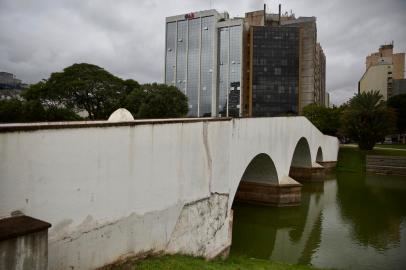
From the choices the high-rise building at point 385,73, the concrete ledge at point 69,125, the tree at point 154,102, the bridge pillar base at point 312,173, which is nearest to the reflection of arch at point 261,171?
the concrete ledge at point 69,125

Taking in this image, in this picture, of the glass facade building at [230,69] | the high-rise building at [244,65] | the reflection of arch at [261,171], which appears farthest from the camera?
the glass facade building at [230,69]

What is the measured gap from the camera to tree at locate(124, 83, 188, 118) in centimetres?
3362

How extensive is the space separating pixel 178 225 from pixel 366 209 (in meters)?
14.5

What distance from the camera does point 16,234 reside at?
4.19 m

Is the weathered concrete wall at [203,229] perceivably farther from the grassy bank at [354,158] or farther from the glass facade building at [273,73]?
the glass facade building at [273,73]

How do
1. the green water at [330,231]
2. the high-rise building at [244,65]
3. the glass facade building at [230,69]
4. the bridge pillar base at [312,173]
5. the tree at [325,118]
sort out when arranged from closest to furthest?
the green water at [330,231]
the bridge pillar base at [312,173]
the tree at [325,118]
the high-rise building at [244,65]
the glass facade building at [230,69]

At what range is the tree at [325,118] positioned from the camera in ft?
145

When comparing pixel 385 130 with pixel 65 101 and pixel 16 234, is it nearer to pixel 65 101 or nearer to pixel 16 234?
pixel 65 101

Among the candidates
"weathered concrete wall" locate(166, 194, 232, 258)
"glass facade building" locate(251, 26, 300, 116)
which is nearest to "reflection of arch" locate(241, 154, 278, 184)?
"weathered concrete wall" locate(166, 194, 232, 258)

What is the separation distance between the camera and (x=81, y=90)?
32938mm

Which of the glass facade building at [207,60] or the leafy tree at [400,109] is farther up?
the glass facade building at [207,60]

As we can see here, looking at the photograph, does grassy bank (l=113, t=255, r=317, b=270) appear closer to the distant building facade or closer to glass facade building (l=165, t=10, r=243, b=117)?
glass facade building (l=165, t=10, r=243, b=117)

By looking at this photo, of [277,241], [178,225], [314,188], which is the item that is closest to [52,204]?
[178,225]

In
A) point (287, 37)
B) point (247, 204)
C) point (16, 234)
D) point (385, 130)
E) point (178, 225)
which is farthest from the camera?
point (287, 37)
